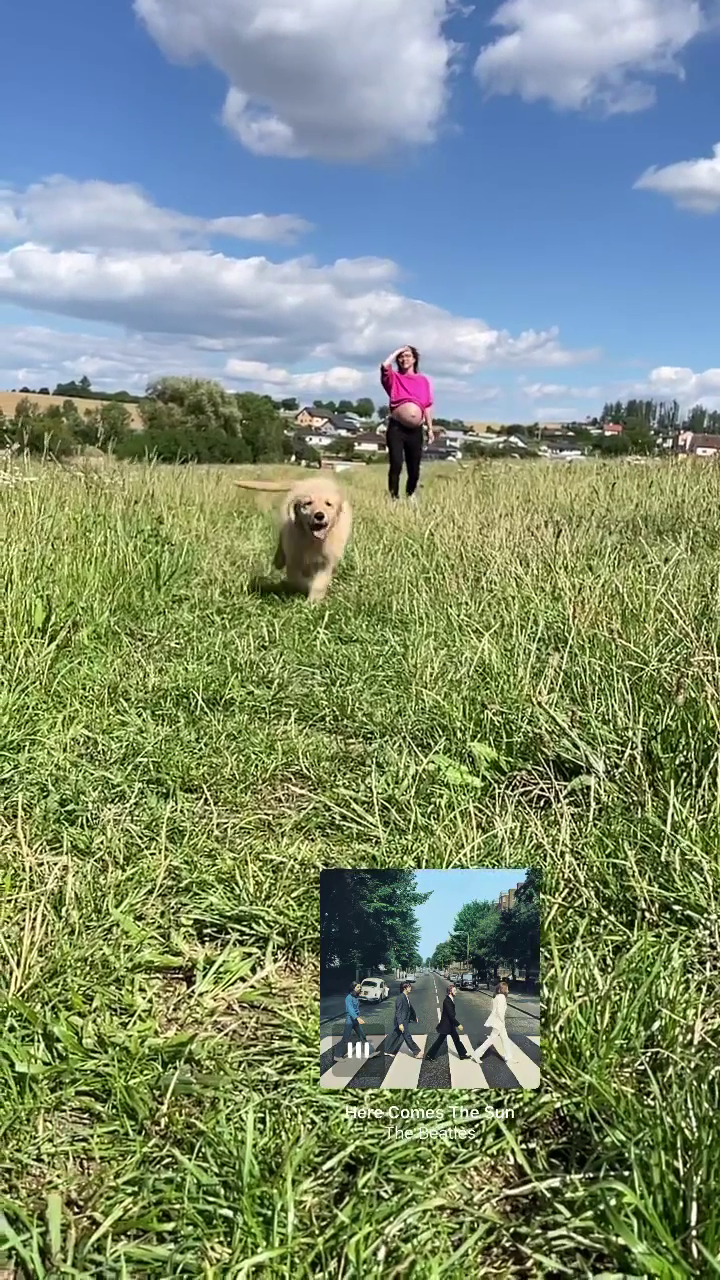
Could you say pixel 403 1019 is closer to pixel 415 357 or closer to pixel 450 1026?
pixel 450 1026

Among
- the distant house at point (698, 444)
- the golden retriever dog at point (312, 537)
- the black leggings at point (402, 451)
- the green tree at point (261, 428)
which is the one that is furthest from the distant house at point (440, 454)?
the golden retriever dog at point (312, 537)

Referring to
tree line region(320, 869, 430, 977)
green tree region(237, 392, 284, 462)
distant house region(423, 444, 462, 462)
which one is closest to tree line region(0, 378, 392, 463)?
green tree region(237, 392, 284, 462)

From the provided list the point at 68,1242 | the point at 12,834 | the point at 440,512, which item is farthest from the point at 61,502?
the point at 68,1242

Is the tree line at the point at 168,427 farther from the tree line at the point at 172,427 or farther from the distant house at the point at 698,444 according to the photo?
the distant house at the point at 698,444

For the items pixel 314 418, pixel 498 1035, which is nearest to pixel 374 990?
pixel 498 1035

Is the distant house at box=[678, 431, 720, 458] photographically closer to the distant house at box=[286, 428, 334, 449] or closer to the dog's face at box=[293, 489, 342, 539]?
the distant house at box=[286, 428, 334, 449]

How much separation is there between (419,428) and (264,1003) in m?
7.30

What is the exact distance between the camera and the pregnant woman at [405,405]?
27.2 ft

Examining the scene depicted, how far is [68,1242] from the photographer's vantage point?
3.99ft

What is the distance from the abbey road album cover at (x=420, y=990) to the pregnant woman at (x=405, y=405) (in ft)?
23.3

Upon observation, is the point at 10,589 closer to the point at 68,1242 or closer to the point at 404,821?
the point at 404,821

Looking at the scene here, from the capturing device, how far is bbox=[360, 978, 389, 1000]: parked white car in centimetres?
132

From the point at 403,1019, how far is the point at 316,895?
72 cm

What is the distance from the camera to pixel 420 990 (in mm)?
1311
